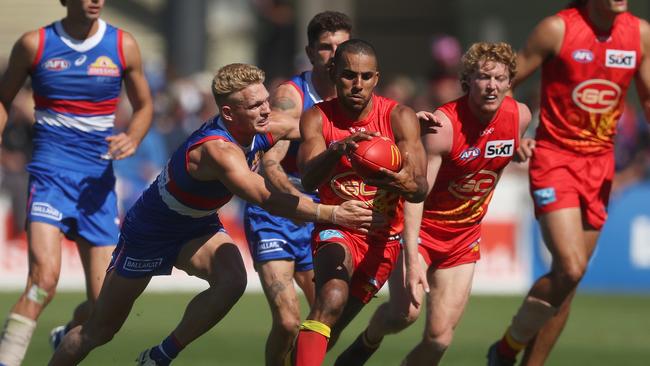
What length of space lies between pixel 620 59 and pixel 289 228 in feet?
8.96

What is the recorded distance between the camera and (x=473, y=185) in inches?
337

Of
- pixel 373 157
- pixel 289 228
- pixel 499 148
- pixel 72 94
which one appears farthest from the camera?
pixel 72 94

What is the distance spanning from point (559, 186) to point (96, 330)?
3454 mm

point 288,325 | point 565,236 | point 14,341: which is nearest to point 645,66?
point 565,236

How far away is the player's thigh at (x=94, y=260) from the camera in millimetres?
9086

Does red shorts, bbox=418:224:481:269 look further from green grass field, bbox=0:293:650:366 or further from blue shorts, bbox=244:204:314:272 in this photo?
green grass field, bbox=0:293:650:366

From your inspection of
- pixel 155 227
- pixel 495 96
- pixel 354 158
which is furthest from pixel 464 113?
pixel 155 227

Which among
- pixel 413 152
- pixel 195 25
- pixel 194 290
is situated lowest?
pixel 194 290

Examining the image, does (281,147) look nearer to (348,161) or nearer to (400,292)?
(348,161)

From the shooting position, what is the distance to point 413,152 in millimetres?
7824

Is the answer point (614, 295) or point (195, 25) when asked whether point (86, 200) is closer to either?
point (614, 295)

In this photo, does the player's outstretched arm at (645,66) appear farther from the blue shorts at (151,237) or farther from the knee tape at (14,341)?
the knee tape at (14,341)

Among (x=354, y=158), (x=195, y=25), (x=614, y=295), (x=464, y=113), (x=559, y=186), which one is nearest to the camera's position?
(x=354, y=158)

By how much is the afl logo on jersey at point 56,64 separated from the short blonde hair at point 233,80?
1735 millimetres
